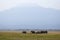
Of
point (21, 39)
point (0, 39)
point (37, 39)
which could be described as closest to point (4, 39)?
point (0, 39)

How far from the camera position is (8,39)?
62.8 ft

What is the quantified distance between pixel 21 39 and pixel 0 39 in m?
1.99

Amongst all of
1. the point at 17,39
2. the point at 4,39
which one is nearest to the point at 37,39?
the point at 17,39

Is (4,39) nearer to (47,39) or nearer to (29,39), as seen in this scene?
(29,39)

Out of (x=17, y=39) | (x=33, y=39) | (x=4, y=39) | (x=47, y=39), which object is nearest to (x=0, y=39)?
(x=4, y=39)

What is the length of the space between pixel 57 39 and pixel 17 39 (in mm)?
3884

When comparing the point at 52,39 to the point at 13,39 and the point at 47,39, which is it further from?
the point at 13,39

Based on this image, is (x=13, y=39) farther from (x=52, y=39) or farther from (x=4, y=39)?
(x=52, y=39)

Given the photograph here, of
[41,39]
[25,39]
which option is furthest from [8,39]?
[41,39]

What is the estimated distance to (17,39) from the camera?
1892 centimetres

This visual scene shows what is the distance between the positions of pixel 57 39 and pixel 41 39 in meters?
1.61

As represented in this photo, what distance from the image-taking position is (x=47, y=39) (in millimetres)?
19312

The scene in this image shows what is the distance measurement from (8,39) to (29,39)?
6.61 feet

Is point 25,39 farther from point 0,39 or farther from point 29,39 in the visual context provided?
point 0,39
